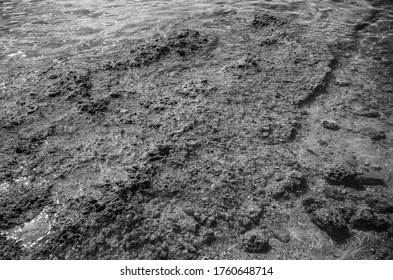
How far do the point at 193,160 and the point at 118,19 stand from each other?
3.53 meters

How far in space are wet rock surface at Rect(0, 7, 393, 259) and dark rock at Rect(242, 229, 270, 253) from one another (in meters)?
0.01

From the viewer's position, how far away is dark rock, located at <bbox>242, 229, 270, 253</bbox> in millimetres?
2145

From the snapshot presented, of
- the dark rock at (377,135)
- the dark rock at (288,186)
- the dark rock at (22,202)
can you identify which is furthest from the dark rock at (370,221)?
the dark rock at (22,202)

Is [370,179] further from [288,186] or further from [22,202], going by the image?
[22,202]

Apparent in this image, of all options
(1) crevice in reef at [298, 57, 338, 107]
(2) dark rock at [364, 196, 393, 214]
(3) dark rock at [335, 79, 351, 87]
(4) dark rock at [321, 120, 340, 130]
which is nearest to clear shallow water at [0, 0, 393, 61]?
(1) crevice in reef at [298, 57, 338, 107]

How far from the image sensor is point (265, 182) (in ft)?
8.36

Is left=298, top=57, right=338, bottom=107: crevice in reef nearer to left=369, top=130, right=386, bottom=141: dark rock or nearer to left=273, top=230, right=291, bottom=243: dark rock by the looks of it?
left=369, top=130, right=386, bottom=141: dark rock

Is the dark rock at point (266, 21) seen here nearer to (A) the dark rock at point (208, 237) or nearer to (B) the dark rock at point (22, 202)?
(A) the dark rock at point (208, 237)

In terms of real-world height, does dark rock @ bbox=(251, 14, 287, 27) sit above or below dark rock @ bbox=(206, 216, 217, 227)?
above

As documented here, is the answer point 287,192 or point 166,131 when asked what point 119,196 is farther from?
point 287,192

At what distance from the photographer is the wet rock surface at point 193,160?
7.24 feet

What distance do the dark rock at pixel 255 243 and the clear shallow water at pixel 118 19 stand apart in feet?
11.3

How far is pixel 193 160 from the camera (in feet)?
9.04

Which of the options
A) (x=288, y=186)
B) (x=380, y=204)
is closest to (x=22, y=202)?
(x=288, y=186)
